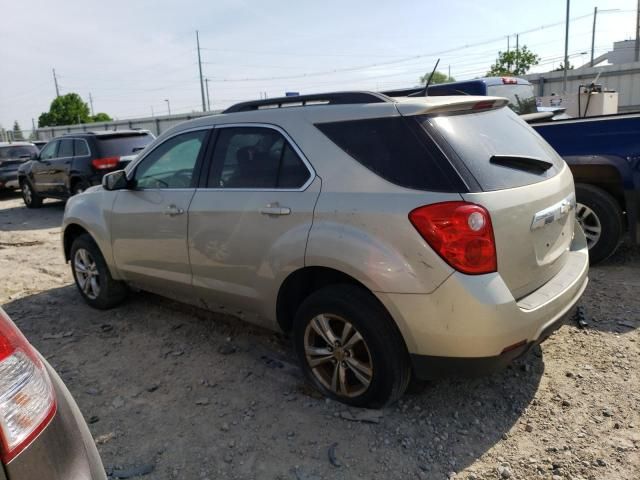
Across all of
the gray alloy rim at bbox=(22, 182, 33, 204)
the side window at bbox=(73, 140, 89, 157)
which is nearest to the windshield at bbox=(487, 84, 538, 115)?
the side window at bbox=(73, 140, 89, 157)

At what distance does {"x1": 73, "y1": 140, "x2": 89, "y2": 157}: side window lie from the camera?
33.9ft

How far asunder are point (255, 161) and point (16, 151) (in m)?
14.2

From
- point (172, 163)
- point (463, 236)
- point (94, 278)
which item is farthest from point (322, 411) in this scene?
point (94, 278)

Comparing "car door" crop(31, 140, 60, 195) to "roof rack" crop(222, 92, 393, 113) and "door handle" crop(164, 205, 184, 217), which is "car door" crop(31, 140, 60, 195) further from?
"roof rack" crop(222, 92, 393, 113)

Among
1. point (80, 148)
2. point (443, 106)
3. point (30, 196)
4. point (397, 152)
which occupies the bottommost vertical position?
point (30, 196)

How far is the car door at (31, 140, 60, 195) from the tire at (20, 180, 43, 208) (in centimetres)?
35

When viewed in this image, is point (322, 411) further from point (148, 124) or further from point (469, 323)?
point (148, 124)

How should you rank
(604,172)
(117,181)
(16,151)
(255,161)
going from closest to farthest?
(255,161), (117,181), (604,172), (16,151)

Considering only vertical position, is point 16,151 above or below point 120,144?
below

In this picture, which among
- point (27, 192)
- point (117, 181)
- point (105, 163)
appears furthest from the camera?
point (27, 192)

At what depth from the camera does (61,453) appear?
145cm

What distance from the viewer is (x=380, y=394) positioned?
2824 millimetres

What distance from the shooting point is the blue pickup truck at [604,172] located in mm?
4766

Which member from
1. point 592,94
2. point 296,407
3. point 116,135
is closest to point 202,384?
point 296,407
